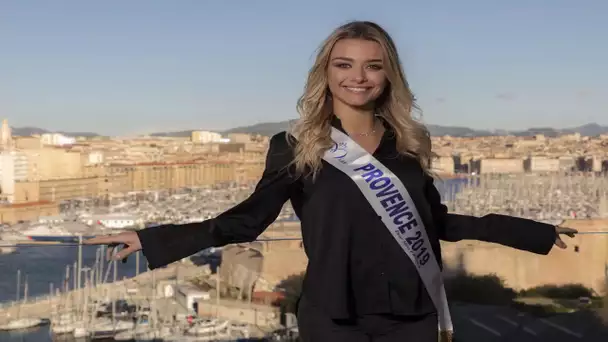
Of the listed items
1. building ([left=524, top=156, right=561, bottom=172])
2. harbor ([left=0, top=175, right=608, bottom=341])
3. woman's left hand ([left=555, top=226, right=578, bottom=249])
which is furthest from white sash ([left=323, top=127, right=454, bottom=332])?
building ([left=524, top=156, right=561, bottom=172])

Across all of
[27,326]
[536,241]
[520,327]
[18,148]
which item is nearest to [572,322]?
[520,327]

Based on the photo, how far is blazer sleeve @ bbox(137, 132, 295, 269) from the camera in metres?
1.10

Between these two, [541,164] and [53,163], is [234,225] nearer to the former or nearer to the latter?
[53,163]

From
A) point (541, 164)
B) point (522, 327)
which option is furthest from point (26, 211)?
point (522, 327)

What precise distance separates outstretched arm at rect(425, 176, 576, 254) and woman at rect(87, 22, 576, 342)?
43mm

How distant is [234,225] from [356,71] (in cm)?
28

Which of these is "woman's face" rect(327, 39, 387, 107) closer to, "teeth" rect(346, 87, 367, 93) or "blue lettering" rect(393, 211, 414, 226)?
"teeth" rect(346, 87, 367, 93)

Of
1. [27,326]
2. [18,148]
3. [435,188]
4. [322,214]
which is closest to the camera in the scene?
[322,214]

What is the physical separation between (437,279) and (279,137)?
0.31 metres

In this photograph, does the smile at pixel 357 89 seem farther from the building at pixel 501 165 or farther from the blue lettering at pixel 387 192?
the building at pixel 501 165

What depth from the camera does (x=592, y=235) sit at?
2332mm

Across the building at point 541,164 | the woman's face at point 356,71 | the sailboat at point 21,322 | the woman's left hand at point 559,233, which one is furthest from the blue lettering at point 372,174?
the building at point 541,164

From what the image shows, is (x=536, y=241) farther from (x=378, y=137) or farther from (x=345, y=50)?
(x=345, y=50)

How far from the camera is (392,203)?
110cm
